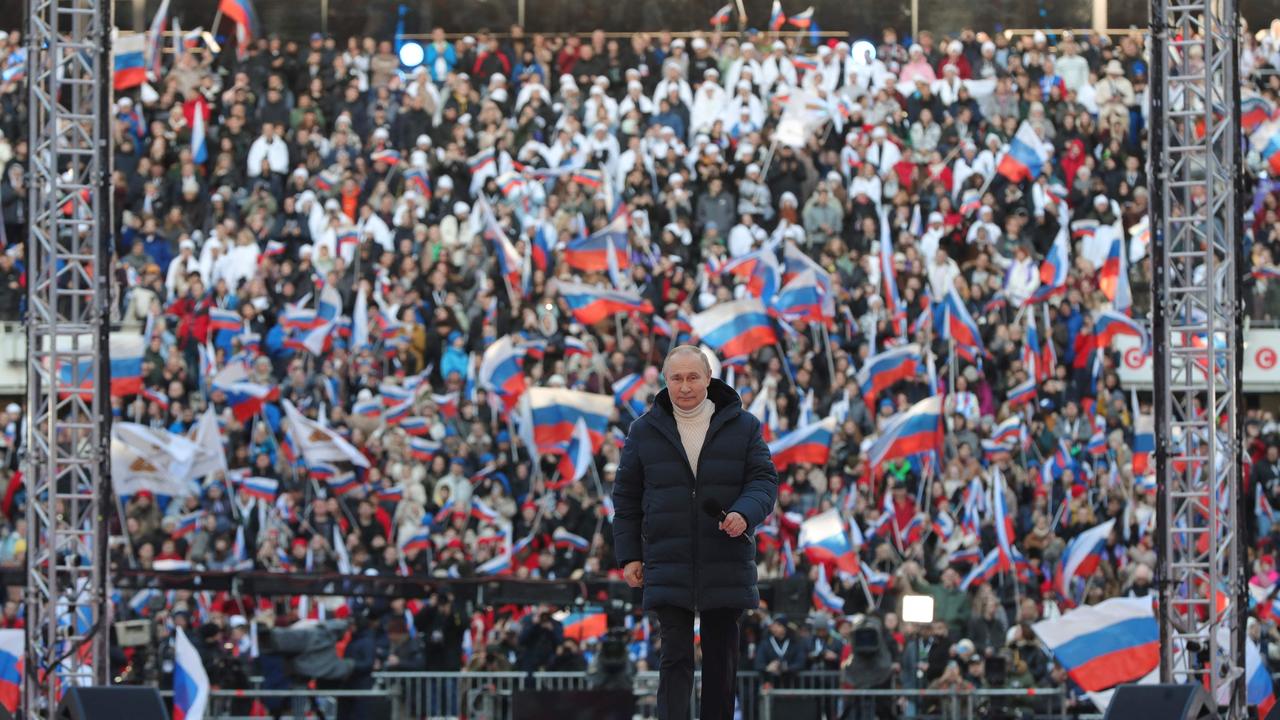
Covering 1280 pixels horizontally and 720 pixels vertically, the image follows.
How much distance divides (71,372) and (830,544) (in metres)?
7.21

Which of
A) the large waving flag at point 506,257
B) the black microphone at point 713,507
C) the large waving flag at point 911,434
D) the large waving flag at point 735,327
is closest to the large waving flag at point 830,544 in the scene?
the large waving flag at point 911,434

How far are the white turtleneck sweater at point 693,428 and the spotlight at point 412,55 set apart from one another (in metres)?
17.8

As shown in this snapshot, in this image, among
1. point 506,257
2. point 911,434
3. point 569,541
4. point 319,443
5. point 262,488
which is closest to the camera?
point 569,541

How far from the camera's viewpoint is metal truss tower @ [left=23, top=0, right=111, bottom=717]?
14.5 m

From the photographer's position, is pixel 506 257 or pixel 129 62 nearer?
pixel 129 62

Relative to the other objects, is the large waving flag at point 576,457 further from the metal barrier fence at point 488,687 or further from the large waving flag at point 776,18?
the large waving flag at point 776,18

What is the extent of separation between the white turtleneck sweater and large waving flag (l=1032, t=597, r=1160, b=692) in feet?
22.8

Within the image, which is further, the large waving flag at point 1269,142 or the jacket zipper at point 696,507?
the large waving flag at point 1269,142

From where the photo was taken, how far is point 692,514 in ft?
30.3

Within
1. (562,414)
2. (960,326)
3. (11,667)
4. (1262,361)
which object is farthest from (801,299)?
(11,667)

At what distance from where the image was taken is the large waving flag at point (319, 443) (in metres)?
20.9

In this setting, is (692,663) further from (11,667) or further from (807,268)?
(807,268)

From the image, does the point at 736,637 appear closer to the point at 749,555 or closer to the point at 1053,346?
the point at 749,555

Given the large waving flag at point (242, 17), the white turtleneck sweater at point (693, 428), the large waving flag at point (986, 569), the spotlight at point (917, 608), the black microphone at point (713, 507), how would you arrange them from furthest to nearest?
the large waving flag at point (242, 17), the large waving flag at point (986, 569), the spotlight at point (917, 608), the white turtleneck sweater at point (693, 428), the black microphone at point (713, 507)
